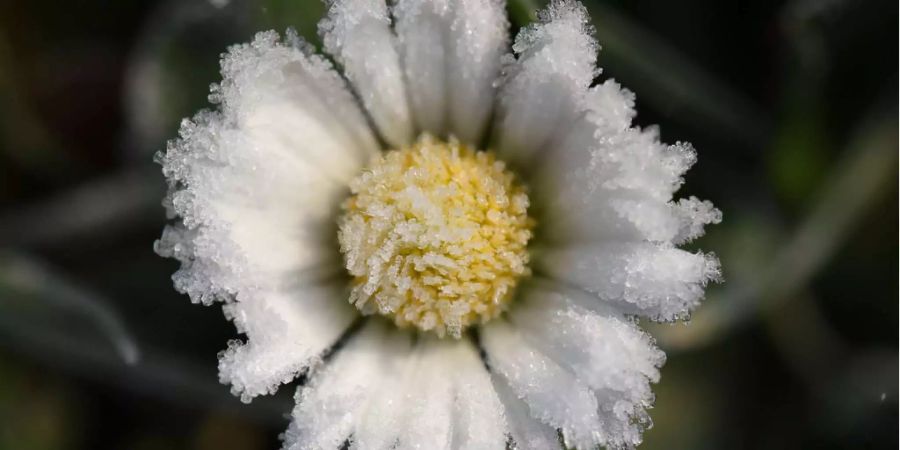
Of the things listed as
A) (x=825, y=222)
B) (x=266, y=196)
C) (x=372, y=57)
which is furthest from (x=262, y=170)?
(x=825, y=222)

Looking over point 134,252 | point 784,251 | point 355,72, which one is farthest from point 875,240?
point 134,252

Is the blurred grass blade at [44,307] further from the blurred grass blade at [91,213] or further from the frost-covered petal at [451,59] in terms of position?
the frost-covered petal at [451,59]

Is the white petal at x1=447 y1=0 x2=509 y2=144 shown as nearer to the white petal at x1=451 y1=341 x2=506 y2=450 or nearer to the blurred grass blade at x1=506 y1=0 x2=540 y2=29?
the blurred grass blade at x1=506 y1=0 x2=540 y2=29

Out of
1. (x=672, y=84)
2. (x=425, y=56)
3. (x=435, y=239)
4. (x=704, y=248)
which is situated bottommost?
(x=435, y=239)

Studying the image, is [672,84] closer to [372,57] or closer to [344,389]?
[372,57]

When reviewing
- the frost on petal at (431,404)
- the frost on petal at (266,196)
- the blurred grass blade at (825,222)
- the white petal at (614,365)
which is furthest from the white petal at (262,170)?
the blurred grass blade at (825,222)

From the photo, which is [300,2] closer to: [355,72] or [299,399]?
[355,72]
